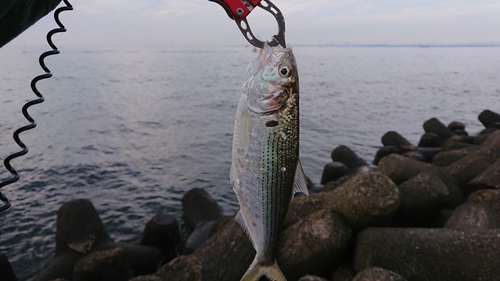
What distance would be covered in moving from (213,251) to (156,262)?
8.55ft

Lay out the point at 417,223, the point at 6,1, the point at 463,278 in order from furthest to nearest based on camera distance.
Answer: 1. the point at 417,223
2. the point at 463,278
3. the point at 6,1

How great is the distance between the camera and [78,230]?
7.85 m

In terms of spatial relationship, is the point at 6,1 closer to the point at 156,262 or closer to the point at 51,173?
the point at 156,262

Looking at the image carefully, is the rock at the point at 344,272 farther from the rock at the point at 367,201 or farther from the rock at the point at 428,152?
the rock at the point at 428,152

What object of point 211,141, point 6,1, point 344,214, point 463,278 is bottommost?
point 211,141

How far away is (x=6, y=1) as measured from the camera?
2.00 m

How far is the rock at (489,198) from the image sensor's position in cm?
614

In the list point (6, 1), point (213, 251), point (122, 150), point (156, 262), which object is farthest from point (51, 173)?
point (6, 1)

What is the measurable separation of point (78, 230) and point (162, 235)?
1748 mm

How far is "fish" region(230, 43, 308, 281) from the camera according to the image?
8.02ft

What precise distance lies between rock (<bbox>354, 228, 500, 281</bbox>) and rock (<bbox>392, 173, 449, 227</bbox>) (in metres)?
1.54

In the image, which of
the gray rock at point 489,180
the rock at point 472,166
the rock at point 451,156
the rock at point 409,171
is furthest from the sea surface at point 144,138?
the gray rock at point 489,180

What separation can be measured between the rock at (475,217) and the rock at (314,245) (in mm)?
1688

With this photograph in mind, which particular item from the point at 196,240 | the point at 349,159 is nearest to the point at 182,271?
the point at 196,240
